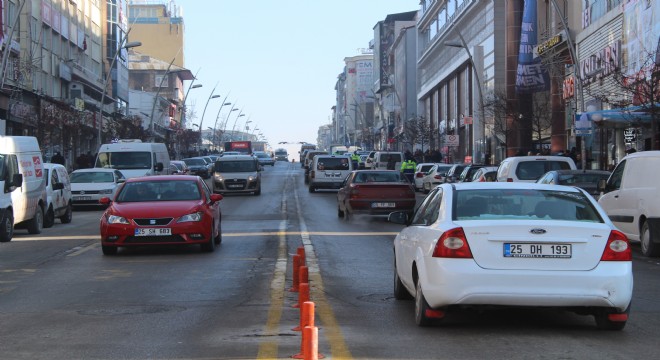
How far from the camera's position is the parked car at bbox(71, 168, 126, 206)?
106 feet

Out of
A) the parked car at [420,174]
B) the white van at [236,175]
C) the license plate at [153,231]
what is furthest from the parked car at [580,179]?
the parked car at [420,174]

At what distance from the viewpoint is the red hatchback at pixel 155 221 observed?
16.0 meters

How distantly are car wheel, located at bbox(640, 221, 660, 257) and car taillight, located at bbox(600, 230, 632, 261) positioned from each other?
8.58 meters

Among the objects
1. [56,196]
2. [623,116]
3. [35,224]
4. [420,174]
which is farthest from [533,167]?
[420,174]

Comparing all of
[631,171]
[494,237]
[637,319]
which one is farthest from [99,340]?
[631,171]

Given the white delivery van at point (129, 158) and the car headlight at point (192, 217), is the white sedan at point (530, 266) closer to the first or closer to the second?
the car headlight at point (192, 217)

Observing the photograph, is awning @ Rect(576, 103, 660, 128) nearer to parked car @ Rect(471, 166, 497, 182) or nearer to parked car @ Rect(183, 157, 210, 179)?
parked car @ Rect(471, 166, 497, 182)

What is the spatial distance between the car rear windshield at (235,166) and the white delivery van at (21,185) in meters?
20.2

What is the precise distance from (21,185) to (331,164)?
24731 millimetres

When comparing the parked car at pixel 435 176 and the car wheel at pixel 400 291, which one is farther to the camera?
the parked car at pixel 435 176

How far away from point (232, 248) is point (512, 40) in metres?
48.2

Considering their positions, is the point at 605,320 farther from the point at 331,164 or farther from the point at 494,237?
the point at 331,164

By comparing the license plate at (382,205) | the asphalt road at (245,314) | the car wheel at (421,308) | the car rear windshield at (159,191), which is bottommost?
the asphalt road at (245,314)

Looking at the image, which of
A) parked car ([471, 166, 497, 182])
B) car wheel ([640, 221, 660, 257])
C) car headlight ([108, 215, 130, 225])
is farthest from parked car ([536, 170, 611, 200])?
car headlight ([108, 215, 130, 225])
